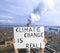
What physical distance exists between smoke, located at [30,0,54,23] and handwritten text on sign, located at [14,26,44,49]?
0.76 feet

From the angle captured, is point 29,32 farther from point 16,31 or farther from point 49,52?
point 49,52

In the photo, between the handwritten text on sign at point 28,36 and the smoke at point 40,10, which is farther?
the smoke at point 40,10

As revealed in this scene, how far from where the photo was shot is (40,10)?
2.57m

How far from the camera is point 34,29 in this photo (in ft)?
7.77

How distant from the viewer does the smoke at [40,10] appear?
254cm

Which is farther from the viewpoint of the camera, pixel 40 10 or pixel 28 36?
pixel 40 10

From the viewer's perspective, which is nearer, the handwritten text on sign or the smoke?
the handwritten text on sign

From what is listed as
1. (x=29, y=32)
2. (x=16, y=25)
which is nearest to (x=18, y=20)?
(x=16, y=25)

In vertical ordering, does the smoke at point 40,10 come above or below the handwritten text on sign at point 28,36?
above

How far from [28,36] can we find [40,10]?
0.47 metres

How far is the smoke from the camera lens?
2.54 meters

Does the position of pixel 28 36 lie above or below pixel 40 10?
below

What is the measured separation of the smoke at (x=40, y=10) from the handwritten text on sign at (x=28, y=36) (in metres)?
0.23

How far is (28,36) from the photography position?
2.37m
